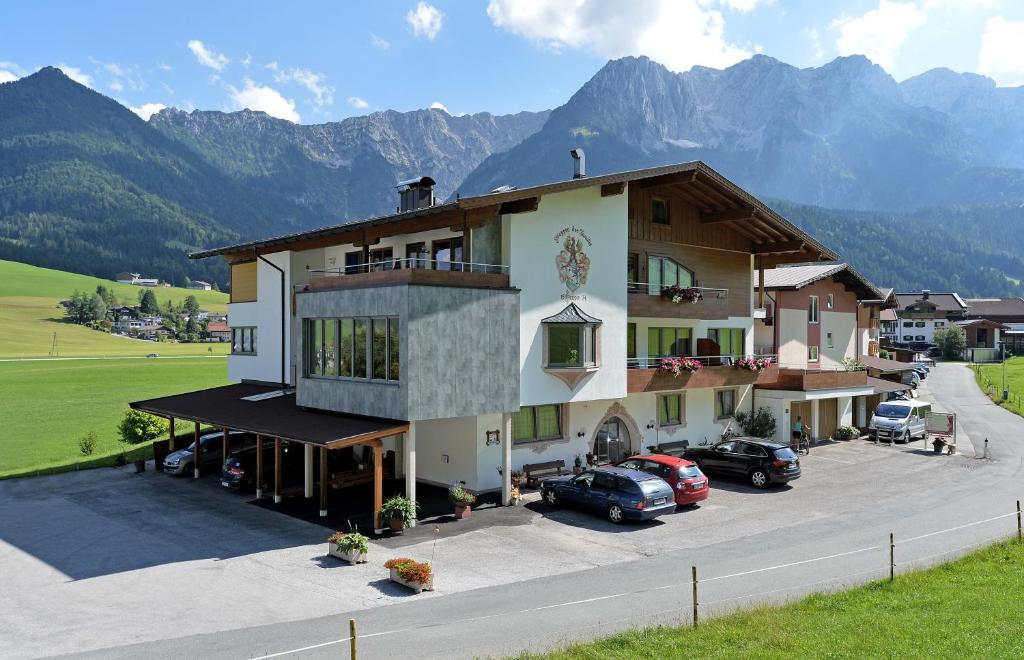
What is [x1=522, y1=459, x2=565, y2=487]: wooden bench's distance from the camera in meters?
26.8

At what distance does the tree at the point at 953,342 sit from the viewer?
11100 cm

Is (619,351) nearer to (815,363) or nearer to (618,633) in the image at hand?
(618,633)

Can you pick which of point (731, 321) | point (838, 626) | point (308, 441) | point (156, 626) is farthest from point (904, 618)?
point (731, 321)

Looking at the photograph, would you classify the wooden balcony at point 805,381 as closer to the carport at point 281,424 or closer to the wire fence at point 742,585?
the wire fence at point 742,585

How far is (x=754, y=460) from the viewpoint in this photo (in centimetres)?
2741

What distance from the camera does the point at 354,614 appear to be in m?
14.8

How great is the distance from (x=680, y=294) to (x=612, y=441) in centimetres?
694

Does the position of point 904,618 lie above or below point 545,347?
below

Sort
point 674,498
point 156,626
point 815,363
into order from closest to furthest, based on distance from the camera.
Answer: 1. point 156,626
2. point 674,498
3. point 815,363

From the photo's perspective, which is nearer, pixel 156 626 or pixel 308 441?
pixel 156 626

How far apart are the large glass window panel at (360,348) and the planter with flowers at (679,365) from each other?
41.8ft

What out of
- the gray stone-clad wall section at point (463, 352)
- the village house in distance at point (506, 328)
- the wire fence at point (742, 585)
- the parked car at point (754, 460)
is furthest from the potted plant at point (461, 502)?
the parked car at point (754, 460)

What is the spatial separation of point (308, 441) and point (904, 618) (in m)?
15.6

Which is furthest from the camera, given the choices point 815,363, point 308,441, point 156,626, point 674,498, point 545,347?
point 815,363
